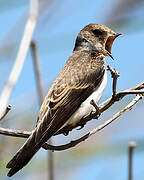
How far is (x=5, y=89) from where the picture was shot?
6.83 feet

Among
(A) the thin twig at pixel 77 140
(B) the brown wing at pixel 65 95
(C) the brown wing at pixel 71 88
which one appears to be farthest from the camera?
(C) the brown wing at pixel 71 88

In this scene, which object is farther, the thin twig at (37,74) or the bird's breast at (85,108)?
the bird's breast at (85,108)

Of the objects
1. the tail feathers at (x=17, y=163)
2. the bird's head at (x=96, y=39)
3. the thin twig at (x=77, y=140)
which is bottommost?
the tail feathers at (x=17, y=163)

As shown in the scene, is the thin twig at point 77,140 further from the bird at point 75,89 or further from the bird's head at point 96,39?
the bird's head at point 96,39

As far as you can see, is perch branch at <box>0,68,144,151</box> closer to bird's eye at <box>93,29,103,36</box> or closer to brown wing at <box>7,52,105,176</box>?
brown wing at <box>7,52,105,176</box>

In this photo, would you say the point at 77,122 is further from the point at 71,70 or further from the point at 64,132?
the point at 71,70

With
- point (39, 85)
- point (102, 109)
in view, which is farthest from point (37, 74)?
point (102, 109)

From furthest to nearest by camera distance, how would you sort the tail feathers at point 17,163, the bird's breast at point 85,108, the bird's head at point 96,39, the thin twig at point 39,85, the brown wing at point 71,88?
1. the bird's head at point 96,39
2. the bird's breast at point 85,108
3. the brown wing at point 71,88
4. the thin twig at point 39,85
5. the tail feathers at point 17,163

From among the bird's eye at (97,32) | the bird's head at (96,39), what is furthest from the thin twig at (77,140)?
the bird's eye at (97,32)

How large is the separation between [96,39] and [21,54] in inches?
32.9

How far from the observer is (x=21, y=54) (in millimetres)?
2145

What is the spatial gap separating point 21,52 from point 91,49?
84cm

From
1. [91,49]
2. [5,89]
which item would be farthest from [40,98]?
[91,49]

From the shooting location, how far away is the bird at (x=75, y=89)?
1.98 metres
